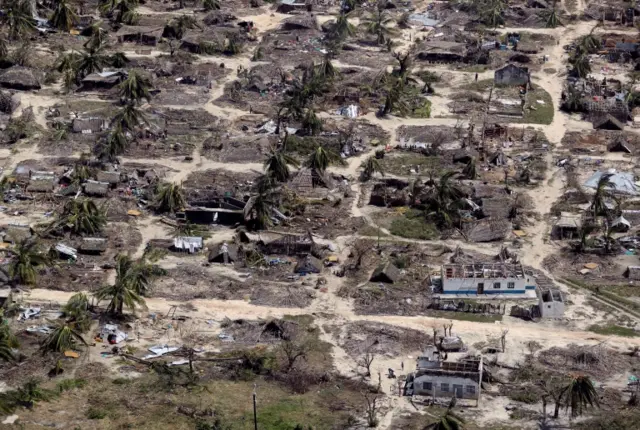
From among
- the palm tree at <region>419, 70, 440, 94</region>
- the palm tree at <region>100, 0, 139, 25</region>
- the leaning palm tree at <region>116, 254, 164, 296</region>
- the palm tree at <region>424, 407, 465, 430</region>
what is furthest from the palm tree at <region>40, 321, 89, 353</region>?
the palm tree at <region>100, 0, 139, 25</region>

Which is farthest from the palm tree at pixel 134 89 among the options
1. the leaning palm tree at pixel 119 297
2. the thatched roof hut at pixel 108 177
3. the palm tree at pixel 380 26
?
the leaning palm tree at pixel 119 297

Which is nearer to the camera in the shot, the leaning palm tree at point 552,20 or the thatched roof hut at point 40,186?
Answer: the thatched roof hut at point 40,186

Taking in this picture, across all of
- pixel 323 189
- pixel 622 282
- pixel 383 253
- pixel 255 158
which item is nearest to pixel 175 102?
pixel 255 158

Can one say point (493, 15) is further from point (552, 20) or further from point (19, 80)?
point (19, 80)

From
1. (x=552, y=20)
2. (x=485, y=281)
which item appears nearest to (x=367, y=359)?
(x=485, y=281)

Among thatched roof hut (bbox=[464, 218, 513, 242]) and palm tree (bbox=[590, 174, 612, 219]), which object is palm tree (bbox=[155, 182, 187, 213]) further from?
palm tree (bbox=[590, 174, 612, 219])

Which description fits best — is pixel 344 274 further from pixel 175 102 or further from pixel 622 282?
pixel 175 102

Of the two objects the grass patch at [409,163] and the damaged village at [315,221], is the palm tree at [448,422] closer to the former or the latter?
the damaged village at [315,221]
